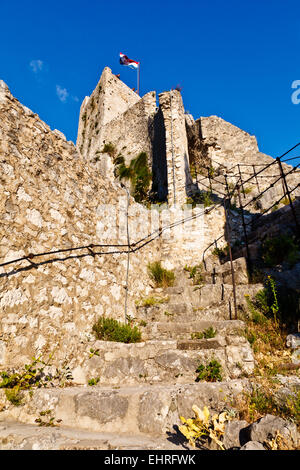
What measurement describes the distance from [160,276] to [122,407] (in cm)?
340

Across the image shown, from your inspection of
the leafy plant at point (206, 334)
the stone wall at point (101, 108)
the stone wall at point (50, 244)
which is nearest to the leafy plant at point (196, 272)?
the stone wall at point (50, 244)

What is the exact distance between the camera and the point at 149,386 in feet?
9.14

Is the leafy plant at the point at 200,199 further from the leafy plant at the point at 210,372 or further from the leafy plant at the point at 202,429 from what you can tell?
the leafy plant at the point at 202,429

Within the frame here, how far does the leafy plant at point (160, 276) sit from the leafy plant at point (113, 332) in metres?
1.81

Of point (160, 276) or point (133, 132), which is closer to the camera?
point (160, 276)

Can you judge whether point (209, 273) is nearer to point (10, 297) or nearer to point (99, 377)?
point (99, 377)

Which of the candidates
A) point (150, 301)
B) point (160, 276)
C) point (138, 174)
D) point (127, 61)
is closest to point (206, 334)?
point (150, 301)

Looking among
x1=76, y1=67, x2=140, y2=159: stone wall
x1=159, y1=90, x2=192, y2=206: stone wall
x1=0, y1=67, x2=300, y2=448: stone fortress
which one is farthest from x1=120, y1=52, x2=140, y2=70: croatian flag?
x1=0, y1=67, x2=300, y2=448: stone fortress

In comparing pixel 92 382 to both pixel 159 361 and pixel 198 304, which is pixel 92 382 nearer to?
pixel 159 361

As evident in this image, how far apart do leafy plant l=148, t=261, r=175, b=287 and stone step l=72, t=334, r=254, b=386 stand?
221 centimetres

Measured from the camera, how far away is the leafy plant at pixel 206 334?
3.55 metres

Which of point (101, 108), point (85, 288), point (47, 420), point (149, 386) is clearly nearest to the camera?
point (47, 420)

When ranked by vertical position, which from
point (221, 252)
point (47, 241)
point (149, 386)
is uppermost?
point (221, 252)

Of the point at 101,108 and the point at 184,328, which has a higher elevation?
the point at 101,108
